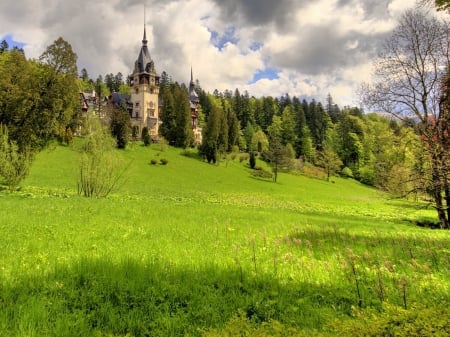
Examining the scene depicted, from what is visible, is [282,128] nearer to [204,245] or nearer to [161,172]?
[161,172]

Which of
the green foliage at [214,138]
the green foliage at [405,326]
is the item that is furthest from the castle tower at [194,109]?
the green foliage at [405,326]

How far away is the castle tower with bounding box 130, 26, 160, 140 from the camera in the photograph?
9681 cm

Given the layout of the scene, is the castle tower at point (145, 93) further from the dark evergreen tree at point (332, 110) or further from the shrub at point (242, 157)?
the dark evergreen tree at point (332, 110)

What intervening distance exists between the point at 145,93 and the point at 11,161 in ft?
249

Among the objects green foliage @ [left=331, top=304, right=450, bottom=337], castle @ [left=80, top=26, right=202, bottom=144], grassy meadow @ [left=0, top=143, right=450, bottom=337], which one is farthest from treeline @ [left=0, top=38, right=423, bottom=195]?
green foliage @ [left=331, top=304, right=450, bottom=337]

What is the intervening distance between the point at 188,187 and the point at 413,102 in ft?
103

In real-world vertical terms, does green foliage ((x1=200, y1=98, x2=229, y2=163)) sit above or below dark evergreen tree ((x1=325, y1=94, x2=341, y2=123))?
below

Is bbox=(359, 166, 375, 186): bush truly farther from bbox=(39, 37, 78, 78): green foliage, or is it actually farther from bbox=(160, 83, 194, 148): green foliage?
bbox=(39, 37, 78, 78): green foliage

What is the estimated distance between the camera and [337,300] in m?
6.61

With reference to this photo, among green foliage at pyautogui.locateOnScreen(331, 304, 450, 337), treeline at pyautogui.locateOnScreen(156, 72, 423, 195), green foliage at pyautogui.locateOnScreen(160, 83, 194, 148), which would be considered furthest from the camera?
green foliage at pyautogui.locateOnScreen(160, 83, 194, 148)

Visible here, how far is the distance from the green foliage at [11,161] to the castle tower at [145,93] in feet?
232

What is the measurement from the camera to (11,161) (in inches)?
989

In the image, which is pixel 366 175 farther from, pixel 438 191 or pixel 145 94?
pixel 438 191

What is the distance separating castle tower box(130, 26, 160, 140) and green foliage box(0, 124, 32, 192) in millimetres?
70648
